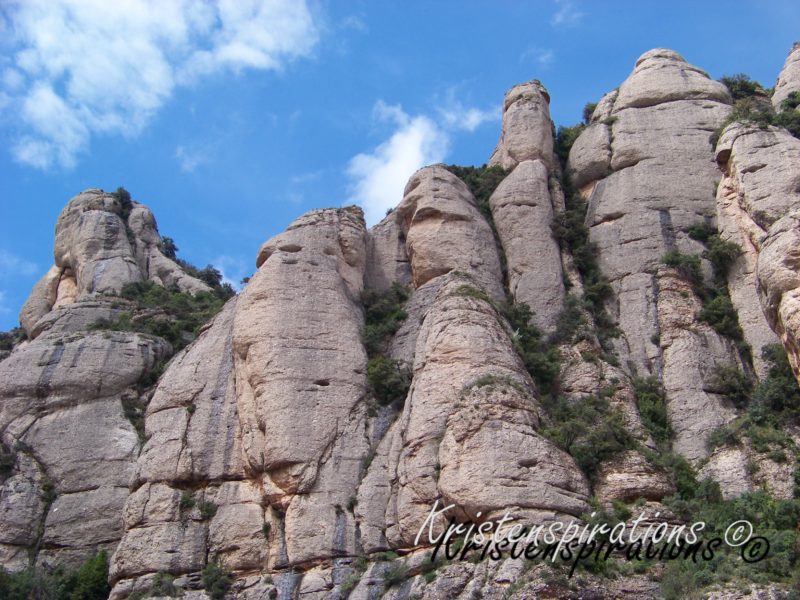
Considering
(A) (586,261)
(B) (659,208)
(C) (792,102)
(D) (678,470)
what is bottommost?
(D) (678,470)

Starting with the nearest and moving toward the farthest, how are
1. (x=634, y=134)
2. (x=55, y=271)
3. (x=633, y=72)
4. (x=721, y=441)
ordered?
(x=721, y=441)
(x=634, y=134)
(x=633, y=72)
(x=55, y=271)

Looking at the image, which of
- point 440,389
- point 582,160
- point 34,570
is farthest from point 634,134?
point 34,570

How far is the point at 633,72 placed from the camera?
1935 inches

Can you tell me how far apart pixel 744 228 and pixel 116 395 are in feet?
75.8

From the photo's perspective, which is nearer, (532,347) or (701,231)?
(532,347)

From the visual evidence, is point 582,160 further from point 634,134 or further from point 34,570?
point 34,570

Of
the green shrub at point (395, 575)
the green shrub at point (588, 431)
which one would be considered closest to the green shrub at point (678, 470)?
the green shrub at point (588, 431)

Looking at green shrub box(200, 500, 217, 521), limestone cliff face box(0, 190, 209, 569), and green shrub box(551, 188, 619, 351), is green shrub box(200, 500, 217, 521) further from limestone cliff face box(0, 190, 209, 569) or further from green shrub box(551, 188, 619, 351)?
green shrub box(551, 188, 619, 351)

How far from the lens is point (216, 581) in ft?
97.2

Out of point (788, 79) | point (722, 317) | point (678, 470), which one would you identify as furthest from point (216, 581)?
point (788, 79)
